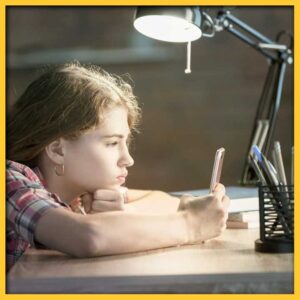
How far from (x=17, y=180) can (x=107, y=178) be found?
0.55ft

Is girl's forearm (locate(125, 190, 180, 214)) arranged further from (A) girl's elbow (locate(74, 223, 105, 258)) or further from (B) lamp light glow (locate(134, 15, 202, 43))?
(A) girl's elbow (locate(74, 223, 105, 258))

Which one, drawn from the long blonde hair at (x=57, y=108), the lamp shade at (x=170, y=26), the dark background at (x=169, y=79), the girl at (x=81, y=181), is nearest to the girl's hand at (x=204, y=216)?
the girl at (x=81, y=181)

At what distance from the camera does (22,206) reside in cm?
77

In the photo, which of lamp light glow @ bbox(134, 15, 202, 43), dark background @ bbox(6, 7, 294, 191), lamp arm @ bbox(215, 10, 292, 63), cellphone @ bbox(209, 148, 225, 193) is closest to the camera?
cellphone @ bbox(209, 148, 225, 193)

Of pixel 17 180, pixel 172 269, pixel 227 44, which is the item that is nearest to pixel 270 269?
pixel 172 269

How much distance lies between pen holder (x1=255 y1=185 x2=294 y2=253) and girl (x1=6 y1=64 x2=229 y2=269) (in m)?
0.07

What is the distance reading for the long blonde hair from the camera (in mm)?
952

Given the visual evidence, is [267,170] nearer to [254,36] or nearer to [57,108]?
[57,108]

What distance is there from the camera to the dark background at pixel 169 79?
2230 mm

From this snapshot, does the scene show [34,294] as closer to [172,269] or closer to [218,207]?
[172,269]

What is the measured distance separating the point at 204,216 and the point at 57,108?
0.33 meters

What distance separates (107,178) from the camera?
3.08ft

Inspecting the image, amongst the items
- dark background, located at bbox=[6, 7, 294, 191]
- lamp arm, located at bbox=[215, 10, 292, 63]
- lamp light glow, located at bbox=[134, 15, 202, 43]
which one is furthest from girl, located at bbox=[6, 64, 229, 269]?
dark background, located at bbox=[6, 7, 294, 191]

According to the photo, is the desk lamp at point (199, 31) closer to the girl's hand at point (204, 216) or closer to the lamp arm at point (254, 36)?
the lamp arm at point (254, 36)
